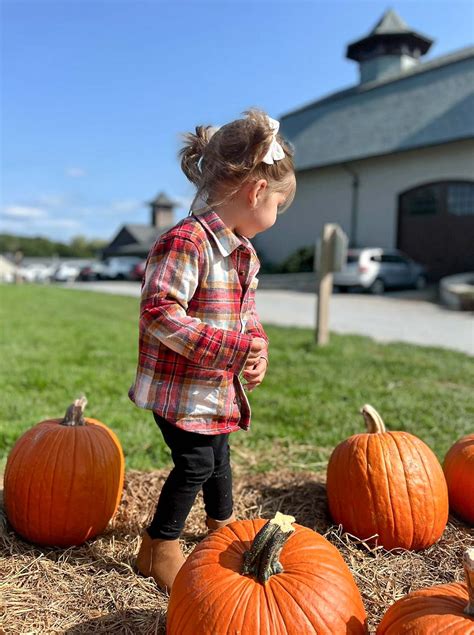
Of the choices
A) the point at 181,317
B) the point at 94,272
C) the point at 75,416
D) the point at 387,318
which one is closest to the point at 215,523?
the point at 75,416

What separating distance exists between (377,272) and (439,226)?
379 cm

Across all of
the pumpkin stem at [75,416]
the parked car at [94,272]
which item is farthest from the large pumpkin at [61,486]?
the parked car at [94,272]

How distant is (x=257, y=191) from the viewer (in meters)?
2.15

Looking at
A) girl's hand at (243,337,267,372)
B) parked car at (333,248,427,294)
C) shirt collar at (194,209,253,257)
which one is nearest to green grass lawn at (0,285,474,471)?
girl's hand at (243,337,267,372)

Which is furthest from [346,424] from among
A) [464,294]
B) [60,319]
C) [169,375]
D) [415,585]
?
[464,294]

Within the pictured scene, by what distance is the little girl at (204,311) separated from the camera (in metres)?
2.01

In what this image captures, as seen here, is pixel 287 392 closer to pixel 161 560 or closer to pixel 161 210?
pixel 161 560

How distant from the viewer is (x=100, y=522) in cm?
255

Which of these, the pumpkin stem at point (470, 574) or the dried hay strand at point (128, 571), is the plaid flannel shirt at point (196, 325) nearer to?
the dried hay strand at point (128, 571)

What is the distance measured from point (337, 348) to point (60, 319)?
606 cm

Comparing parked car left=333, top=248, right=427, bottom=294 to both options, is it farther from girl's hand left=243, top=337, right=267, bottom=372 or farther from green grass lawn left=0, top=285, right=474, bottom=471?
girl's hand left=243, top=337, right=267, bottom=372

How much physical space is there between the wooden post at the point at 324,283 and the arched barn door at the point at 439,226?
16247 mm

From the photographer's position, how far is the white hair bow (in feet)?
6.87

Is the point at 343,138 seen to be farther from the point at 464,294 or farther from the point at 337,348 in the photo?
the point at 337,348
